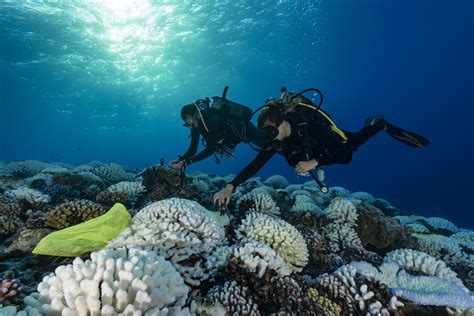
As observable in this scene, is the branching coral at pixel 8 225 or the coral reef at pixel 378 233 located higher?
the coral reef at pixel 378 233

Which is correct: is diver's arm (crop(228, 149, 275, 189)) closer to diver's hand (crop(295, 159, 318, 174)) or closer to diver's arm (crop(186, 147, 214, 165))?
diver's hand (crop(295, 159, 318, 174))

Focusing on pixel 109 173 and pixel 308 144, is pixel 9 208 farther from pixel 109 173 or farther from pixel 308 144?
pixel 308 144

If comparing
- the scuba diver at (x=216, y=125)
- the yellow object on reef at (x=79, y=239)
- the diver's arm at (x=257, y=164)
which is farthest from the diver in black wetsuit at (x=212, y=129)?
the yellow object on reef at (x=79, y=239)

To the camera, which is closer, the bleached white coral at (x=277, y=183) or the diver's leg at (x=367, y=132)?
the diver's leg at (x=367, y=132)

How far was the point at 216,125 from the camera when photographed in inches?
329

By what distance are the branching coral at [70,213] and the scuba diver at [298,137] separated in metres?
2.44

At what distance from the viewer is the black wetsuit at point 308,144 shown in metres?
5.68

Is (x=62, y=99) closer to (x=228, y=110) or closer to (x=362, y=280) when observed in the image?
(x=228, y=110)

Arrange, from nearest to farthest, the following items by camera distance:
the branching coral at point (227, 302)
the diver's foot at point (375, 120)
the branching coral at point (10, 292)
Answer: the branching coral at point (10, 292) < the branching coral at point (227, 302) < the diver's foot at point (375, 120)

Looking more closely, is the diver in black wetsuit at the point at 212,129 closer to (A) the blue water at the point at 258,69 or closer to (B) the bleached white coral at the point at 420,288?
(B) the bleached white coral at the point at 420,288

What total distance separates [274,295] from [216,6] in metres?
30.7

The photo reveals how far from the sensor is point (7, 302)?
8.11 ft

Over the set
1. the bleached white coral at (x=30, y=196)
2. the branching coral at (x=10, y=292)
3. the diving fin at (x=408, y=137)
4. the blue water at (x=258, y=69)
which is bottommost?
the branching coral at (x=10, y=292)

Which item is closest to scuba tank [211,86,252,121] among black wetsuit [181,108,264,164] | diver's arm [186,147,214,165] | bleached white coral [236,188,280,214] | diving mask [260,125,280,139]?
black wetsuit [181,108,264,164]
